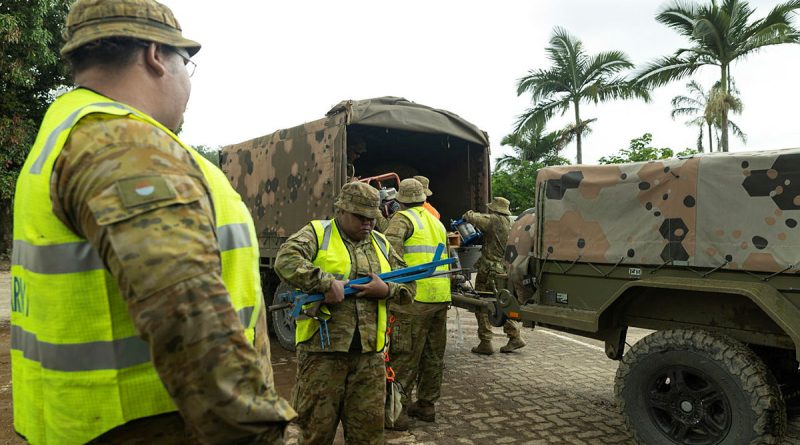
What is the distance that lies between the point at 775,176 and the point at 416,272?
7.55ft

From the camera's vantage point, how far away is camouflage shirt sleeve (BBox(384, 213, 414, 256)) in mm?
4906

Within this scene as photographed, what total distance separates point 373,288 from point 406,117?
376 cm

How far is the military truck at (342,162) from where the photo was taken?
6.36 m

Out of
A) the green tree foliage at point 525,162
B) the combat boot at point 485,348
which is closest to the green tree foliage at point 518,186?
the green tree foliage at point 525,162

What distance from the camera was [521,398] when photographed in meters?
5.31

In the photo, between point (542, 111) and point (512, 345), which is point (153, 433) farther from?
point (542, 111)

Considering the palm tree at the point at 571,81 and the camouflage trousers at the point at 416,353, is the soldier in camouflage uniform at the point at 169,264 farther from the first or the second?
the palm tree at the point at 571,81

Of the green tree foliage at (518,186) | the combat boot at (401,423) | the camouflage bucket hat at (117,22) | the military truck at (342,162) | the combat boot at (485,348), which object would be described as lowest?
the combat boot at (401,423)

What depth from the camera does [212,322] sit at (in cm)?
108

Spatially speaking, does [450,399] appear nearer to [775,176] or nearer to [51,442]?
[775,176]

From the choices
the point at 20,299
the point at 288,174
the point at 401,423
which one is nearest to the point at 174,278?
the point at 20,299

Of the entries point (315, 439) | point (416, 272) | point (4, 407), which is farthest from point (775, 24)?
point (4, 407)

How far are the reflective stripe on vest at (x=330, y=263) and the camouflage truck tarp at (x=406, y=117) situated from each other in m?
2.95

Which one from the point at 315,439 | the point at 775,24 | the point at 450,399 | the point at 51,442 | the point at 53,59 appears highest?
the point at 775,24
